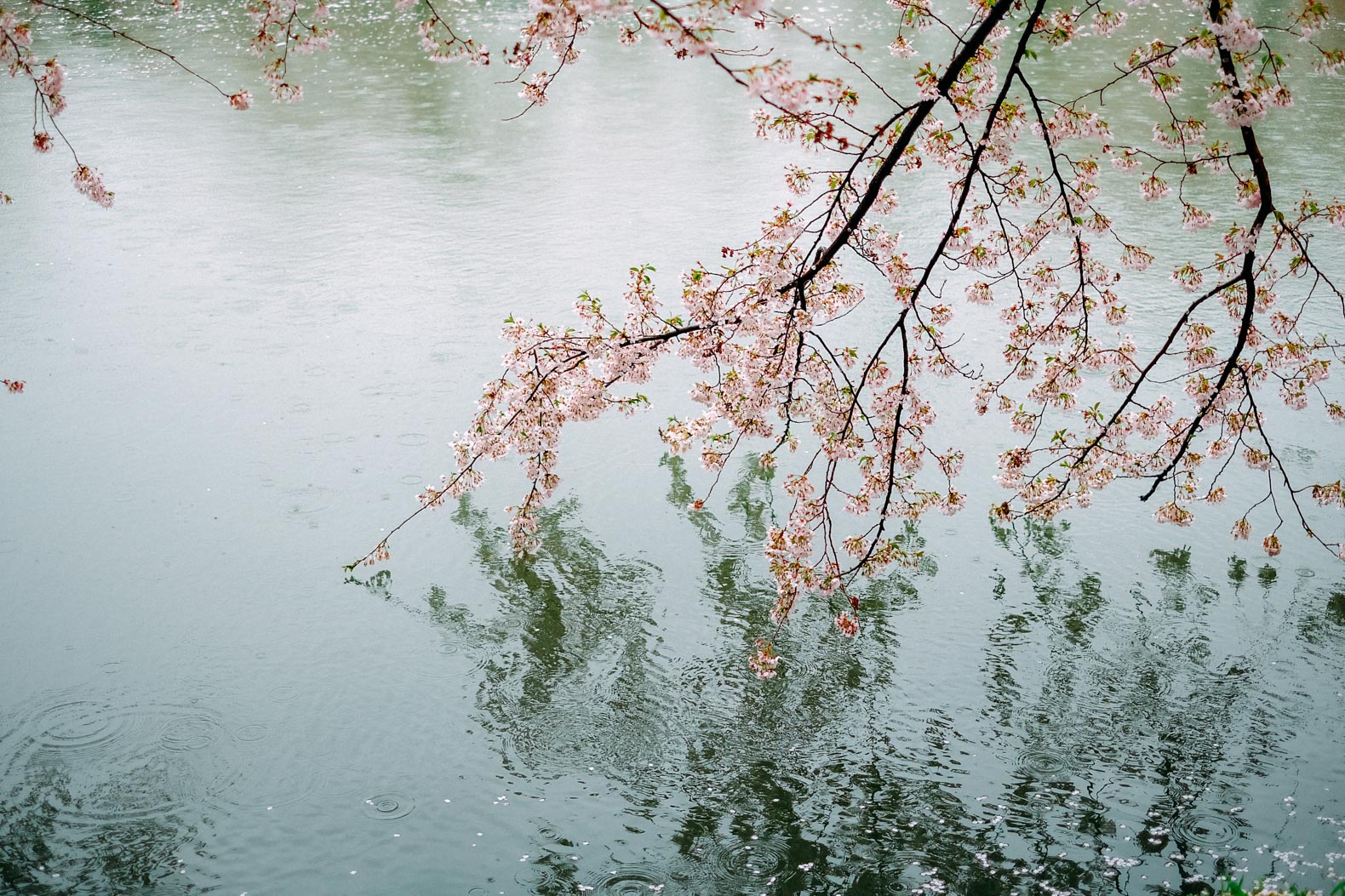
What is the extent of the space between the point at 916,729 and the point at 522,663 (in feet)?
5.97

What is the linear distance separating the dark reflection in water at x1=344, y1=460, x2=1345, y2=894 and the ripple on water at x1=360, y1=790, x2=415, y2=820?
1.45 feet

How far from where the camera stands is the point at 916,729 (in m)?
4.70

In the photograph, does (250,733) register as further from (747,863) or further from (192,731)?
(747,863)

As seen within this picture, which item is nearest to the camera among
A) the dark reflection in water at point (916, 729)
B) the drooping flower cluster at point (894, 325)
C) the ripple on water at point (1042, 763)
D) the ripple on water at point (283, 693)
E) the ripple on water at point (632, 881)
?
the drooping flower cluster at point (894, 325)

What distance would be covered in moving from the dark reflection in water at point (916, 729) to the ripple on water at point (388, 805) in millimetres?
443

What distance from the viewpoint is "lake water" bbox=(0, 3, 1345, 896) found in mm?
4133

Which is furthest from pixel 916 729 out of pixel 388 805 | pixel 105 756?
pixel 105 756

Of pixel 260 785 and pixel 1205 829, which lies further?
pixel 260 785

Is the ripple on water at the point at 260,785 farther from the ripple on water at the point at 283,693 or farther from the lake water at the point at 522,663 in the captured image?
the ripple on water at the point at 283,693

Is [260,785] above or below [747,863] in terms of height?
below

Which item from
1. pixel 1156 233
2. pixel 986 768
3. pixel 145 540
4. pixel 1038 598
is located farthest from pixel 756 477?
pixel 1156 233

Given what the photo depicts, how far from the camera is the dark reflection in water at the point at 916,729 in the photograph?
407 cm

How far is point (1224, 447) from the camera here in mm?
5152

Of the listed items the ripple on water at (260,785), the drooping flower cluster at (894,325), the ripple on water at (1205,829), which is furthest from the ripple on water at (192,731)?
the ripple on water at (1205,829)
